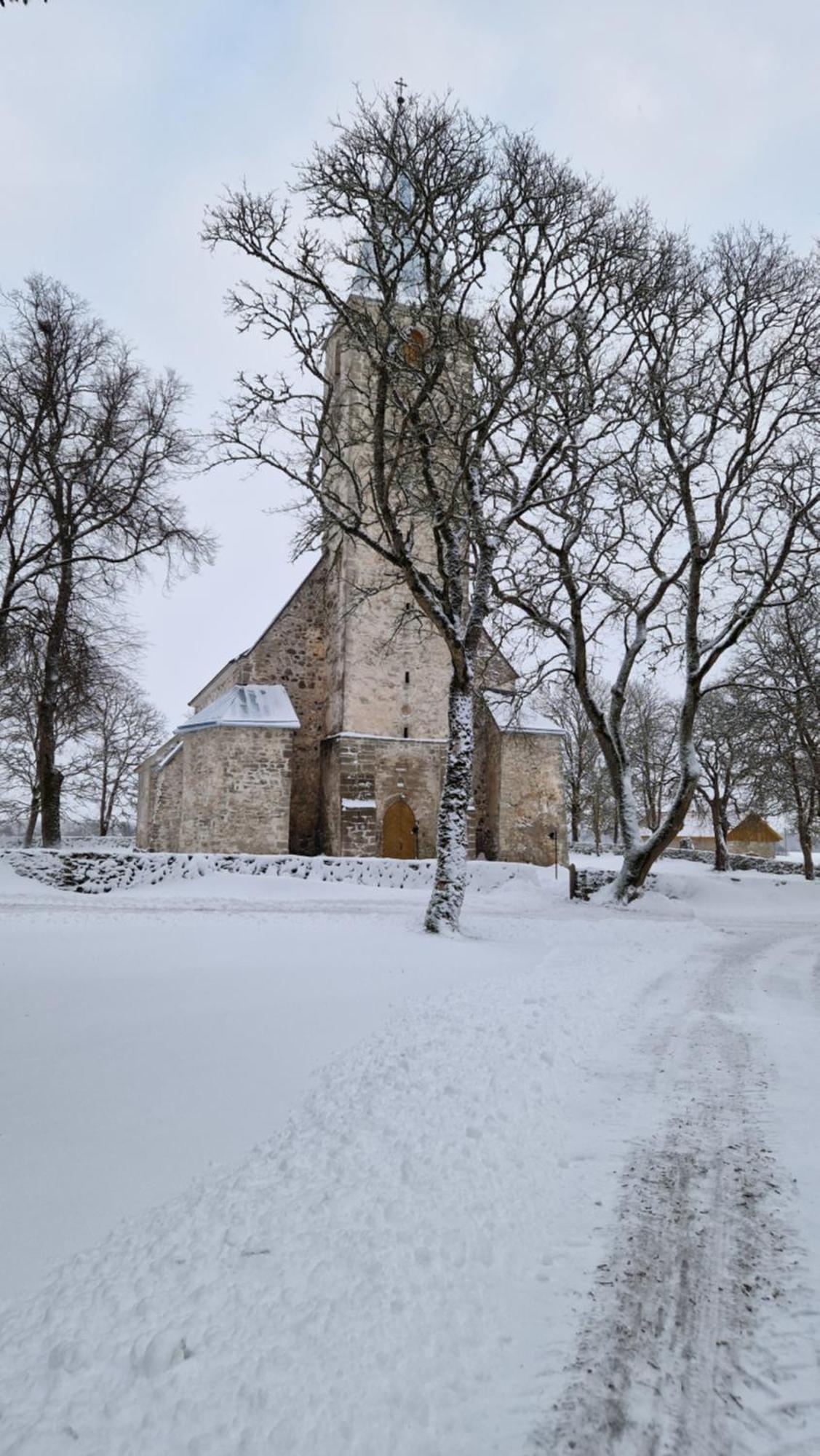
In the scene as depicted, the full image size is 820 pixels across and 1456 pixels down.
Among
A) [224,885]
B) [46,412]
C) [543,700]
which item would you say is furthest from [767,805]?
[46,412]

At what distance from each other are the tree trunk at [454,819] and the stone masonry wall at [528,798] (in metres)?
10.4

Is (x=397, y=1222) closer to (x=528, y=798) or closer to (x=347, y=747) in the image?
(x=347, y=747)

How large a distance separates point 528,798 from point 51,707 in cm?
1276

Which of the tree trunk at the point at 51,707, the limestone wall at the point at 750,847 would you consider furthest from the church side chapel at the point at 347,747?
the limestone wall at the point at 750,847

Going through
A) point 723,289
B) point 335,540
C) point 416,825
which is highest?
point 723,289

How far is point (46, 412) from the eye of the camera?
57.7 feet

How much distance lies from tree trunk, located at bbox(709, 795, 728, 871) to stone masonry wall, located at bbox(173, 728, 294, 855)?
20.0 m

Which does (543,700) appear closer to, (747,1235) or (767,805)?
(767,805)

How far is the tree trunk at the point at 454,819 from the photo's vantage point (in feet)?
37.5

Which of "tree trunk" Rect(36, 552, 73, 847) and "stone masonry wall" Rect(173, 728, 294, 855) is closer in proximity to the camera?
"tree trunk" Rect(36, 552, 73, 847)

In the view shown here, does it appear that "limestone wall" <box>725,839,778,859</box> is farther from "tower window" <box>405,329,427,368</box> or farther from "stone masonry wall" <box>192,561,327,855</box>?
"tower window" <box>405,329,427,368</box>

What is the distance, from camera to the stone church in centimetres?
2048

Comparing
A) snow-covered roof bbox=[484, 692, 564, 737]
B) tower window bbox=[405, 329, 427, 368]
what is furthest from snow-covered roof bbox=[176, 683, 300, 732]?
tower window bbox=[405, 329, 427, 368]

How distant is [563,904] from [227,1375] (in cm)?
1535
